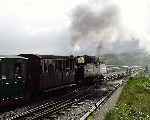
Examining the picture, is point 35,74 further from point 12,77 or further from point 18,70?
point 12,77

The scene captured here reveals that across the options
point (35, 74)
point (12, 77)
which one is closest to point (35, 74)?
point (35, 74)

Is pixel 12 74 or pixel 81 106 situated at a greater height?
pixel 12 74

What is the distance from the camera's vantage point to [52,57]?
27125 millimetres

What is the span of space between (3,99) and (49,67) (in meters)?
7.56

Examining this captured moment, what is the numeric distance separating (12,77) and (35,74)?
183 inches

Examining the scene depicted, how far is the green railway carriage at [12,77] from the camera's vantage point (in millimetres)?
18984

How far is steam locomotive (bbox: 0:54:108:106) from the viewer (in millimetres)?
19391

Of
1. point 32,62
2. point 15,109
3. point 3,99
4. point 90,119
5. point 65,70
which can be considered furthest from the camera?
point 65,70

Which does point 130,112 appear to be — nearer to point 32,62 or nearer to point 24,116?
point 24,116

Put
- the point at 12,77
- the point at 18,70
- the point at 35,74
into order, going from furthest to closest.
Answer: the point at 35,74, the point at 18,70, the point at 12,77

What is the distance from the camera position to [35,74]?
24.5 meters

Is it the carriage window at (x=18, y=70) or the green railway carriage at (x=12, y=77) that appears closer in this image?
the green railway carriage at (x=12, y=77)

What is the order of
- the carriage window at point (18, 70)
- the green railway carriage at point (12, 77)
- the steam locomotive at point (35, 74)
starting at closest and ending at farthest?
1. the green railway carriage at point (12, 77)
2. the steam locomotive at point (35, 74)
3. the carriage window at point (18, 70)

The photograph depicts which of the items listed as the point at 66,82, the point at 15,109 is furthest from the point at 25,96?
the point at 66,82
